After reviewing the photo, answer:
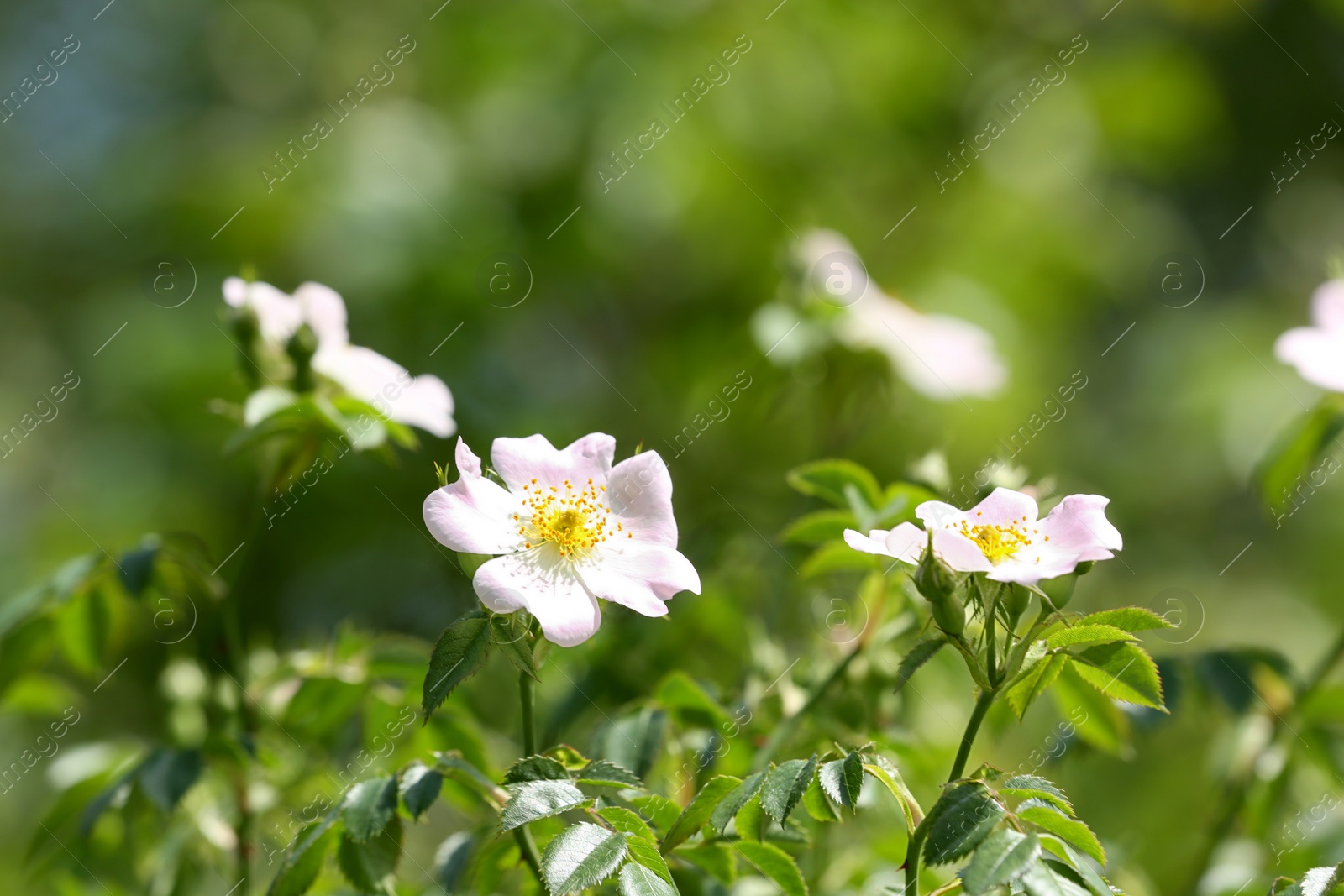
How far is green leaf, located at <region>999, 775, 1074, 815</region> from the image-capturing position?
2.89 ft

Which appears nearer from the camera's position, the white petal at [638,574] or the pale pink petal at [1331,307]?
the white petal at [638,574]

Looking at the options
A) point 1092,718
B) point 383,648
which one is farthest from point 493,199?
point 1092,718

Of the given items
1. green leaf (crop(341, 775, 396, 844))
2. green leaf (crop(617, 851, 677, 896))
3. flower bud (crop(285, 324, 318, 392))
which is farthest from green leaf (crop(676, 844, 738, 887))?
flower bud (crop(285, 324, 318, 392))

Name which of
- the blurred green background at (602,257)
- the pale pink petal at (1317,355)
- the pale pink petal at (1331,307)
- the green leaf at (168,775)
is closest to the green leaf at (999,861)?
the green leaf at (168,775)

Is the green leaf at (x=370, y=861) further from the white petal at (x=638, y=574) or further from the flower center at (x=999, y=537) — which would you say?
the flower center at (x=999, y=537)

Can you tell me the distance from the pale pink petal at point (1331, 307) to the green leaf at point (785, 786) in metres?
1.12

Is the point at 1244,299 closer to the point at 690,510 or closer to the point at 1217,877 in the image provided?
the point at 690,510

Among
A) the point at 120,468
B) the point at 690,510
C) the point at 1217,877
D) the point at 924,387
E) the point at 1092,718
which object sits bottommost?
the point at 120,468

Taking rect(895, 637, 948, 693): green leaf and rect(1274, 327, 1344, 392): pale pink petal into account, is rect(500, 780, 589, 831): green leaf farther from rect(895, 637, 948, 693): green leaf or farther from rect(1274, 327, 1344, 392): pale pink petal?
rect(1274, 327, 1344, 392): pale pink petal

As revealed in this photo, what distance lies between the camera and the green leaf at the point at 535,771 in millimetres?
940

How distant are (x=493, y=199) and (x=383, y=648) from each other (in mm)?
2385

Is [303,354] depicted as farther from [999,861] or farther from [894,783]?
[999,861]

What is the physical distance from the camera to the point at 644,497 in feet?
3.68

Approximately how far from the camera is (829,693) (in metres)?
1.40
